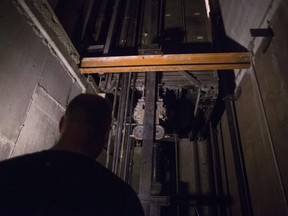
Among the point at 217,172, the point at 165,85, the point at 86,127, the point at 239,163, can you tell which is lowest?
the point at 217,172

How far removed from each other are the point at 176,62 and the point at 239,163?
1901 mm

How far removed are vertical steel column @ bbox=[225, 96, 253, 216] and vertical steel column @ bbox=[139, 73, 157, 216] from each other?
1.42 metres

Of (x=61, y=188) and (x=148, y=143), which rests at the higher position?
(x=61, y=188)

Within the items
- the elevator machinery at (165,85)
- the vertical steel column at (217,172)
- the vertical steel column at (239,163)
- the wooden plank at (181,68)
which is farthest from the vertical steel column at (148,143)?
the vertical steel column at (217,172)

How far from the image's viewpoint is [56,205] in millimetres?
829

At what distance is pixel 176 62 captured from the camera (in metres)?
3.56

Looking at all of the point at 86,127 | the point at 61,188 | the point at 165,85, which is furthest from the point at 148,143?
the point at 61,188

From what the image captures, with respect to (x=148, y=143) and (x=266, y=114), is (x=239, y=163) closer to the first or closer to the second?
(x=266, y=114)

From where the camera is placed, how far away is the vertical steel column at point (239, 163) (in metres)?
3.33

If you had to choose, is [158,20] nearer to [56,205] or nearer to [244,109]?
[244,109]

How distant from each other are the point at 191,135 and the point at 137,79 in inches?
95.4

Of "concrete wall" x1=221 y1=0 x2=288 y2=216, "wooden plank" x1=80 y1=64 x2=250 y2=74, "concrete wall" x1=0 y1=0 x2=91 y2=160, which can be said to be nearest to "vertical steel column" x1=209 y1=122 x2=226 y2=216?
"concrete wall" x1=221 y1=0 x2=288 y2=216

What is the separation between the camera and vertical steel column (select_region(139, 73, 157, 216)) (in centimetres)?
270

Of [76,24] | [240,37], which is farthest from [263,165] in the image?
[76,24]
